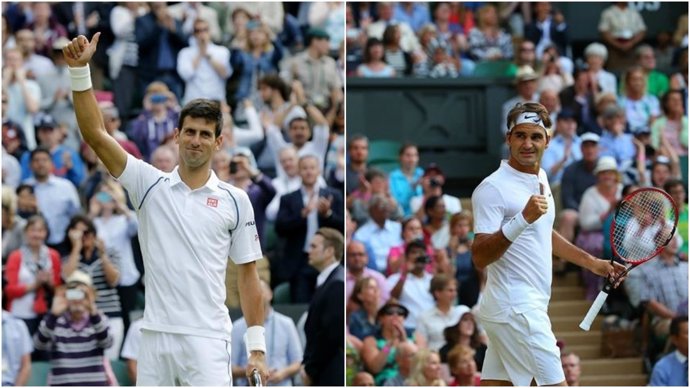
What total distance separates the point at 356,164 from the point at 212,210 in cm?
774

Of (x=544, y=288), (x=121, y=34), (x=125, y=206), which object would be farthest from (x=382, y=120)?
(x=544, y=288)

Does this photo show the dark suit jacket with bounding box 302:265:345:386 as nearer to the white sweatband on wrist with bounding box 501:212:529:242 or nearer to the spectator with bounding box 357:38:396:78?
the white sweatband on wrist with bounding box 501:212:529:242

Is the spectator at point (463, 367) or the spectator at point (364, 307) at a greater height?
the spectator at point (364, 307)

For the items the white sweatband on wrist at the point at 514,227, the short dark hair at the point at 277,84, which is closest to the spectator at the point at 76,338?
the short dark hair at the point at 277,84

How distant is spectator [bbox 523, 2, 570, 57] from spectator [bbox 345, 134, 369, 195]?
4.57m

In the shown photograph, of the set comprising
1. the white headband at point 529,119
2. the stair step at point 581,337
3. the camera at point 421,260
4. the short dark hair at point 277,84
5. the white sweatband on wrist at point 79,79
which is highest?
the short dark hair at point 277,84

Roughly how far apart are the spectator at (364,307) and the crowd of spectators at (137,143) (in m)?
0.63

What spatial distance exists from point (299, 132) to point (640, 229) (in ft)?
21.9

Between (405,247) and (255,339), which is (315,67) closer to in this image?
(405,247)

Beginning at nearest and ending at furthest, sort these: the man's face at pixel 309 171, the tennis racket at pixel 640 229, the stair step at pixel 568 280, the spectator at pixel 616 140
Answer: the tennis racket at pixel 640 229
the man's face at pixel 309 171
the stair step at pixel 568 280
the spectator at pixel 616 140

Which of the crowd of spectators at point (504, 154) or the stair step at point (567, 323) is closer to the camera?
the crowd of spectators at point (504, 154)

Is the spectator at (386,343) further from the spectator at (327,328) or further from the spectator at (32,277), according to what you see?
the spectator at (32,277)

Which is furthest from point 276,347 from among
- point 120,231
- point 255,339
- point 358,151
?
point 255,339

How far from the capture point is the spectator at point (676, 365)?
42.0 ft
